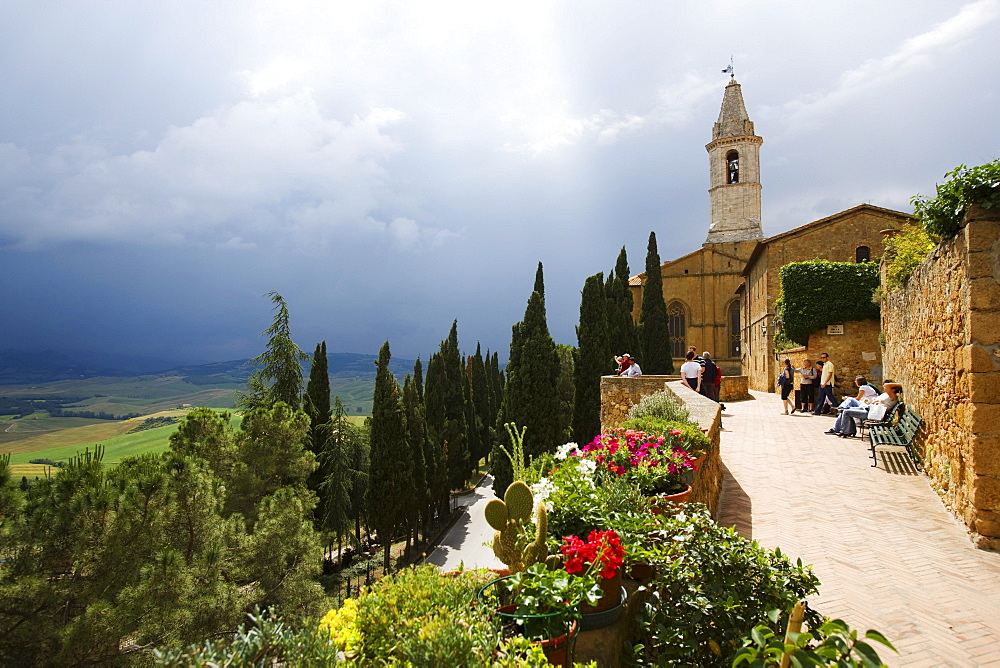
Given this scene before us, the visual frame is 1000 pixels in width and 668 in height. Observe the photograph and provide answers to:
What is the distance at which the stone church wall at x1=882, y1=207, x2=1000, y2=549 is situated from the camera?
467cm

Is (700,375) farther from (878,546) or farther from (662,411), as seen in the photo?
(878,546)

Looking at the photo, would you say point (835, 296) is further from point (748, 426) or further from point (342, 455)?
point (342, 455)

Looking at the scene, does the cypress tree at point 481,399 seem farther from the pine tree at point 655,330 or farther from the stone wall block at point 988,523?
the stone wall block at point 988,523

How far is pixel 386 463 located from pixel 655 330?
18.4m

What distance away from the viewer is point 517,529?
8.95ft

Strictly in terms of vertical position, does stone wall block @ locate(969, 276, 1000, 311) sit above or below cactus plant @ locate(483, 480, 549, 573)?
above

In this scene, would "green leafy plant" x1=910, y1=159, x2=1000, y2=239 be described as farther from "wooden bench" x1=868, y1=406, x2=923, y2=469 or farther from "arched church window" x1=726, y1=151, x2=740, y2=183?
"arched church window" x1=726, y1=151, x2=740, y2=183

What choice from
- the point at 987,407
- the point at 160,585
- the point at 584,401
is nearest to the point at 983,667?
the point at 987,407

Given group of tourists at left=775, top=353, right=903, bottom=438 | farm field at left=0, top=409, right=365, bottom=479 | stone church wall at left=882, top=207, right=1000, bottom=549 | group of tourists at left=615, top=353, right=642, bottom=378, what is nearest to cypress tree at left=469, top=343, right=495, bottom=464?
farm field at left=0, top=409, right=365, bottom=479

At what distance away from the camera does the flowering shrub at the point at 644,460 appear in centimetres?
397

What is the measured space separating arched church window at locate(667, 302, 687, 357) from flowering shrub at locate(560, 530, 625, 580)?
4274 cm

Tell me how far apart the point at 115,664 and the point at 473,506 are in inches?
1029

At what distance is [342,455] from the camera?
21.5m

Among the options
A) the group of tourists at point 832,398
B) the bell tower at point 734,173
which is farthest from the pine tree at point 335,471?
the bell tower at point 734,173
